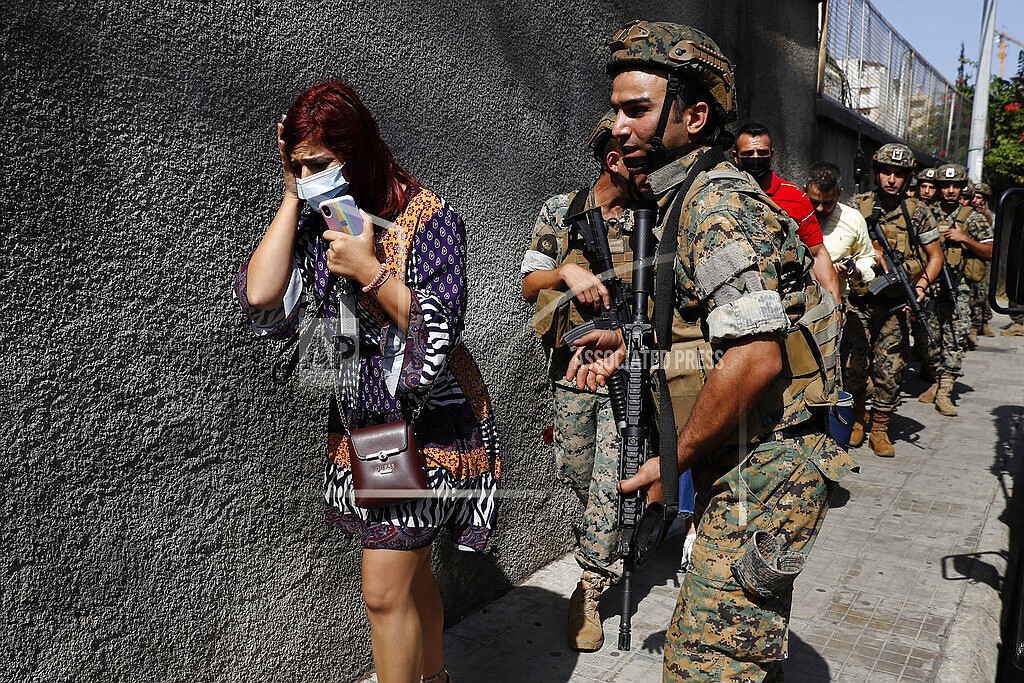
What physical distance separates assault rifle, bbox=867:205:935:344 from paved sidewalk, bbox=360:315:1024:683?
1212 millimetres

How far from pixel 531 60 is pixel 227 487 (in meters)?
2.22

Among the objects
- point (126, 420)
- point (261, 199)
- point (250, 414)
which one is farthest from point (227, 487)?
point (261, 199)

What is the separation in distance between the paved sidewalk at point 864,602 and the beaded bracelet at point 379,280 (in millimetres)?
1720

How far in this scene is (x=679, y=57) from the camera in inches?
80.1

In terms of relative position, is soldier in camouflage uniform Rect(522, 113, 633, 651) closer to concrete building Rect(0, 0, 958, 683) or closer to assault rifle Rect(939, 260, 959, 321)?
concrete building Rect(0, 0, 958, 683)

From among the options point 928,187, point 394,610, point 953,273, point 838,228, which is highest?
point 928,187

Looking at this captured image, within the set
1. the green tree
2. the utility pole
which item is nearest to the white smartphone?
the utility pole

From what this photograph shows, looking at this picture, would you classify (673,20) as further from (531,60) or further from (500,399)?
(500,399)

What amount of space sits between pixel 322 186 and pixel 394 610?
1.07 meters

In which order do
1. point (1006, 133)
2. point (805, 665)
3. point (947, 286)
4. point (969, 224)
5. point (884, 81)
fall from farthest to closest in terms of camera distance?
point (1006, 133) → point (884, 81) → point (969, 224) → point (947, 286) → point (805, 665)

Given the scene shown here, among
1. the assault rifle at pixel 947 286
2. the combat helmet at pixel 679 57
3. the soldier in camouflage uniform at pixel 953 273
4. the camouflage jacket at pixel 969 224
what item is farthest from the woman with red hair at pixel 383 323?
the camouflage jacket at pixel 969 224

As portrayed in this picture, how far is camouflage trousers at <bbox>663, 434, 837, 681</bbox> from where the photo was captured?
6.56ft

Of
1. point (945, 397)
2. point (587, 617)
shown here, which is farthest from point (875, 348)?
point (587, 617)

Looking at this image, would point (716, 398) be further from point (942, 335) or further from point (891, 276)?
point (942, 335)
